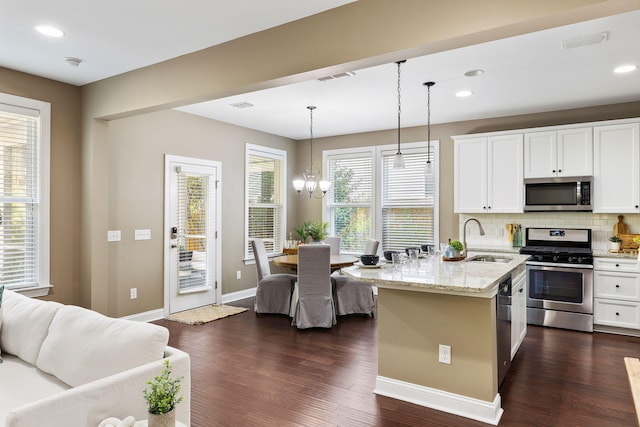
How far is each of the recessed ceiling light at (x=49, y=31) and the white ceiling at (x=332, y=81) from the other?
61 millimetres

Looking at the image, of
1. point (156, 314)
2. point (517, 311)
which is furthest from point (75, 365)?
point (517, 311)

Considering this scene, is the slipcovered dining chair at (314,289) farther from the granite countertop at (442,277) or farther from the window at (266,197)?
the window at (266,197)

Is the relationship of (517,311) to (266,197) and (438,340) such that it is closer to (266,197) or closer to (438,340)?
(438,340)

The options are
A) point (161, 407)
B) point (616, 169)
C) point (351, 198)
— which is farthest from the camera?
point (351, 198)

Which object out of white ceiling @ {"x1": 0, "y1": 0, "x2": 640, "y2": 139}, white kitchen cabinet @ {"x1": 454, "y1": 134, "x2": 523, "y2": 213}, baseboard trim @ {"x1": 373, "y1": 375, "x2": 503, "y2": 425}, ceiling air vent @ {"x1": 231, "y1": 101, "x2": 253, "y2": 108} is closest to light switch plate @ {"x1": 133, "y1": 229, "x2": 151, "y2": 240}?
white ceiling @ {"x1": 0, "y1": 0, "x2": 640, "y2": 139}

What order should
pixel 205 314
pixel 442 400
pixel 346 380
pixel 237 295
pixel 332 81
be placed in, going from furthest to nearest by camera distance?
pixel 237 295 → pixel 205 314 → pixel 332 81 → pixel 346 380 → pixel 442 400

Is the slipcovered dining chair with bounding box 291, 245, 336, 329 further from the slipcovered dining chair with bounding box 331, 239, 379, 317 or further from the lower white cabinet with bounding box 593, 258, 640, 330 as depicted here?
the lower white cabinet with bounding box 593, 258, 640, 330

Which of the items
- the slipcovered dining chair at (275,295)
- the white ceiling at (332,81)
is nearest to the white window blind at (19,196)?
the white ceiling at (332,81)

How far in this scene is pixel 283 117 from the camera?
5.88 m

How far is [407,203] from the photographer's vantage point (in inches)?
260

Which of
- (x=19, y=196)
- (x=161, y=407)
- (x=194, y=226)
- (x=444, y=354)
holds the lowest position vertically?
(x=444, y=354)

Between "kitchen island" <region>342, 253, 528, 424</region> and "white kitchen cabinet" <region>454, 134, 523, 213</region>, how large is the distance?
2.53 m

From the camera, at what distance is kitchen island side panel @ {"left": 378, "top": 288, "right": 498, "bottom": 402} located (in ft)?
8.95

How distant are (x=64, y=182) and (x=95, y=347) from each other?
114 inches
